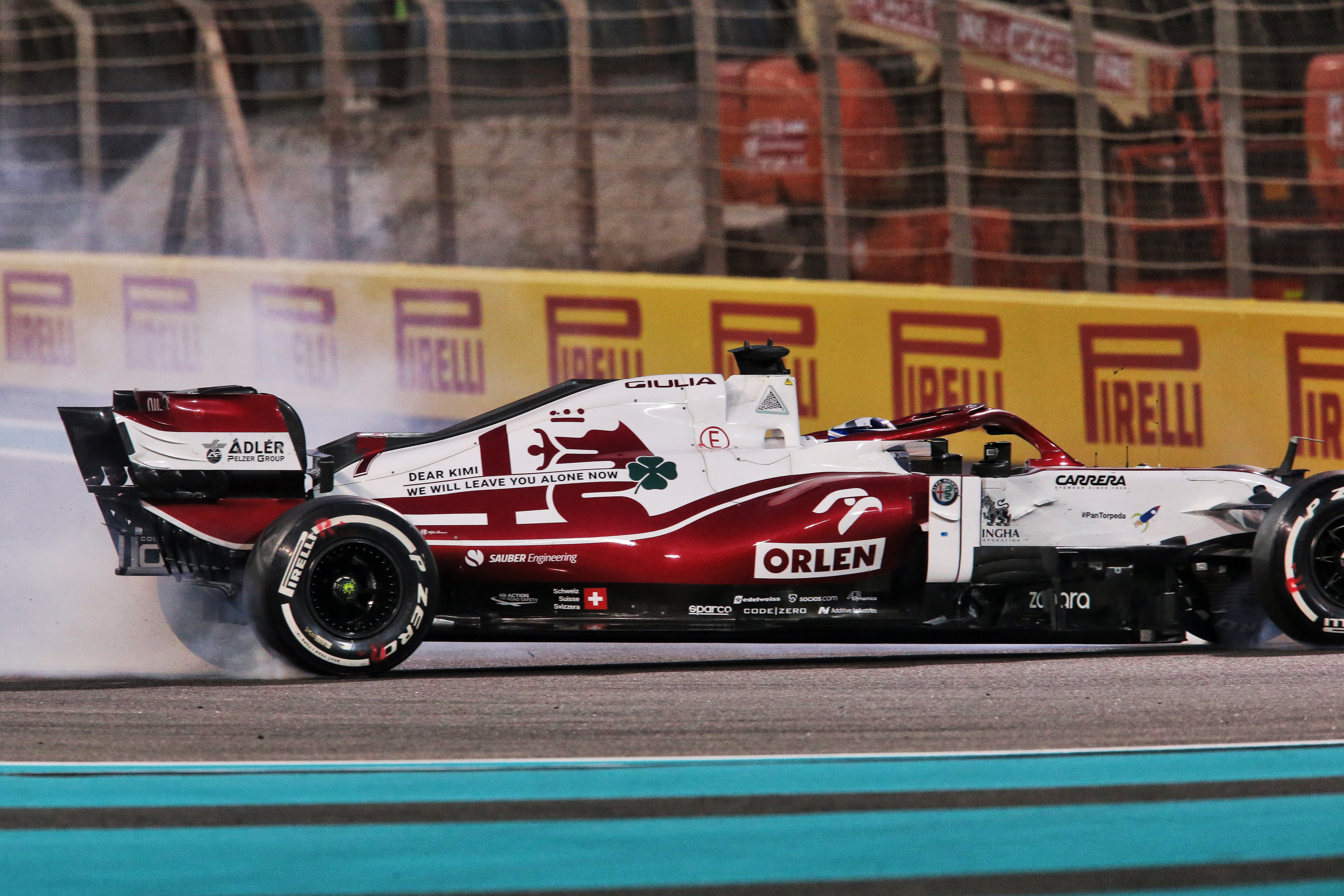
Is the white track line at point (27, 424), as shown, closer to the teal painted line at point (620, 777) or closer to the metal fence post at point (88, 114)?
the metal fence post at point (88, 114)

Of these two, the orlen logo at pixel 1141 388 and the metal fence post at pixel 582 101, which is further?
the metal fence post at pixel 582 101

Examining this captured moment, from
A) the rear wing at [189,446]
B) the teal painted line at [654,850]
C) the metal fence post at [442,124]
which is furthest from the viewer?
the metal fence post at [442,124]

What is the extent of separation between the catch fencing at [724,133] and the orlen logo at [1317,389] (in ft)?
2.44

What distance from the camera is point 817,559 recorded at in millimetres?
7316

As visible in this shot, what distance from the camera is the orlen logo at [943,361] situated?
11352 mm

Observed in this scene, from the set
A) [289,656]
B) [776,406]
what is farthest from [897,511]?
[289,656]

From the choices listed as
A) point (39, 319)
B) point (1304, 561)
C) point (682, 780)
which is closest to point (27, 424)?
point (39, 319)

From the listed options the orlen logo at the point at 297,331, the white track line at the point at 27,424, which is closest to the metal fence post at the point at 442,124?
the orlen logo at the point at 297,331

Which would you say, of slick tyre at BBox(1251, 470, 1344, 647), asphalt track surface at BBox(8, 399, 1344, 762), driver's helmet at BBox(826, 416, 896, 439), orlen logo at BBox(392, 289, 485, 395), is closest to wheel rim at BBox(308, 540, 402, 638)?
asphalt track surface at BBox(8, 399, 1344, 762)

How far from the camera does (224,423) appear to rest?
23.0ft

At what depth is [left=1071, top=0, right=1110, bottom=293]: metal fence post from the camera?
473 inches

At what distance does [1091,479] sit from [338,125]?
22.0 ft

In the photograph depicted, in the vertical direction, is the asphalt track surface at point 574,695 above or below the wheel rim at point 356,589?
below

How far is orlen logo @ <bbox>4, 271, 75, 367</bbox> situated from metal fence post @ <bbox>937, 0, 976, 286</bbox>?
603cm
